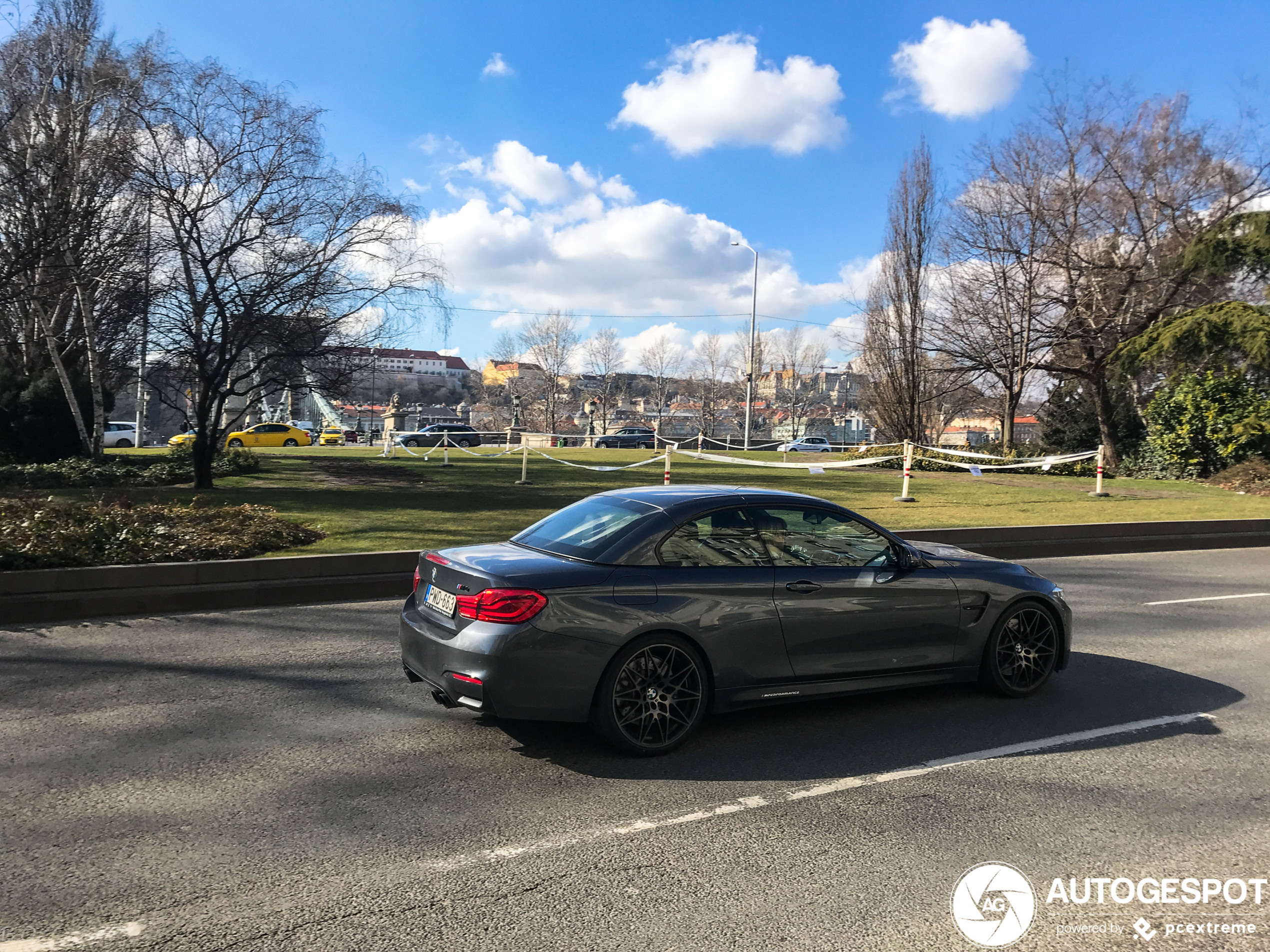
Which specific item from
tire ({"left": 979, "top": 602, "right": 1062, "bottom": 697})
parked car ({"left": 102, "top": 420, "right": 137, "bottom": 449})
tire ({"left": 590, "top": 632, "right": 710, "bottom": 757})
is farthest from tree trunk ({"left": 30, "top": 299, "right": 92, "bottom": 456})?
parked car ({"left": 102, "top": 420, "right": 137, "bottom": 449})

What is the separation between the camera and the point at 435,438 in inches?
1784

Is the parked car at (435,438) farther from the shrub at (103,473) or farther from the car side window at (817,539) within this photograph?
the car side window at (817,539)

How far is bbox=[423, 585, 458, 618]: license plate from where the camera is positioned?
16.4 ft

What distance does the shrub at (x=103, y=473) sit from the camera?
18.5m

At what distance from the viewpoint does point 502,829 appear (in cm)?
401

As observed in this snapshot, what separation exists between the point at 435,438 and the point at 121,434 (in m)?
23.6

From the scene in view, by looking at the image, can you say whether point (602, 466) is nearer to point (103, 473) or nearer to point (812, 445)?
point (103, 473)

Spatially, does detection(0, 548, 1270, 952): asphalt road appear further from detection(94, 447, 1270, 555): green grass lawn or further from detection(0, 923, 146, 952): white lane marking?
detection(94, 447, 1270, 555): green grass lawn

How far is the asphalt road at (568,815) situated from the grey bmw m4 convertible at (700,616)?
1.05 ft

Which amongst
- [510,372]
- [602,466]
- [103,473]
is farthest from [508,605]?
[510,372]

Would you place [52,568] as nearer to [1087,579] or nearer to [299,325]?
[299,325]

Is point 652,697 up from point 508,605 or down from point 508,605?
down

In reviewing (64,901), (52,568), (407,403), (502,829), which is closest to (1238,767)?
(502,829)

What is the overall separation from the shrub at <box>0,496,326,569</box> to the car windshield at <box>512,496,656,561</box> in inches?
243
